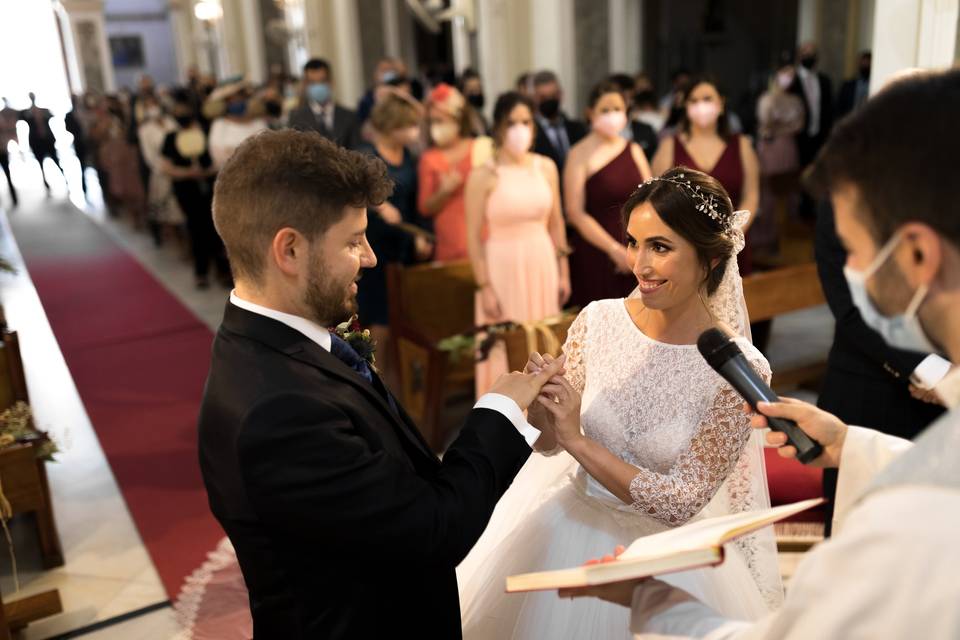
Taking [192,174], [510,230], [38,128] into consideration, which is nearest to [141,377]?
[192,174]

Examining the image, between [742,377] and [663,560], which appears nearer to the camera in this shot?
[663,560]

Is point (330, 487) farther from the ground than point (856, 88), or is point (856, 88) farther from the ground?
point (856, 88)

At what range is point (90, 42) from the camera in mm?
24891

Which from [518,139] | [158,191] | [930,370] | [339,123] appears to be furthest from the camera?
[158,191]

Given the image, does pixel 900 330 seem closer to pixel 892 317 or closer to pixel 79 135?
pixel 892 317

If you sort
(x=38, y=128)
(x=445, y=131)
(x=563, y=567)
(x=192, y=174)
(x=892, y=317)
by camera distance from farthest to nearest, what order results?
(x=38, y=128)
(x=192, y=174)
(x=445, y=131)
(x=563, y=567)
(x=892, y=317)

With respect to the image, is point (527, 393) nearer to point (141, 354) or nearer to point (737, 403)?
point (737, 403)

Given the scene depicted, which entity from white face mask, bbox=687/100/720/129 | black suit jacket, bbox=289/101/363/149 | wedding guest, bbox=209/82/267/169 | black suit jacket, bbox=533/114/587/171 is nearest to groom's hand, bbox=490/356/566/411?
white face mask, bbox=687/100/720/129

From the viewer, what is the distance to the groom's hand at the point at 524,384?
169cm

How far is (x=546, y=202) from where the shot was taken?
4527 millimetres

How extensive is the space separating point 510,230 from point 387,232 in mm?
896

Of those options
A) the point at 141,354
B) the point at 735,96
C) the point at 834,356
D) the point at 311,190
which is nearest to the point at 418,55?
the point at 735,96

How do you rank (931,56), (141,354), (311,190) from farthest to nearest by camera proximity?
(141,354)
(931,56)
(311,190)

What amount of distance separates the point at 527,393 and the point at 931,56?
10.0 ft
